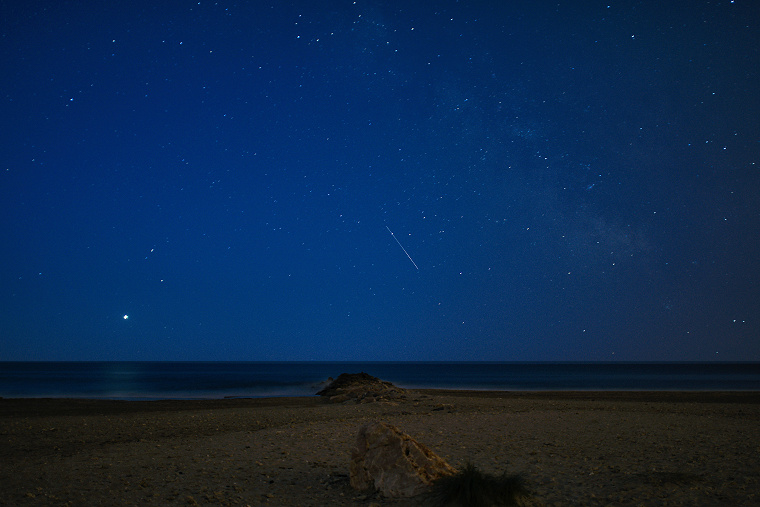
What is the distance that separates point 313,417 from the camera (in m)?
15.4

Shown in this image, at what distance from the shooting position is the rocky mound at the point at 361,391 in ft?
70.7

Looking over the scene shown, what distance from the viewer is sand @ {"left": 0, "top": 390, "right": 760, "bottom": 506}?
20.0 ft

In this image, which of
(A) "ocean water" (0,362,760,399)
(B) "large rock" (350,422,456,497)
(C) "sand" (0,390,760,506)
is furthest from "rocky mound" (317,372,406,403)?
A: (B) "large rock" (350,422,456,497)

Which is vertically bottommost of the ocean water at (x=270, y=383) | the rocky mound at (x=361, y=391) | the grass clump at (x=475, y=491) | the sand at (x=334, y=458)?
the ocean water at (x=270, y=383)

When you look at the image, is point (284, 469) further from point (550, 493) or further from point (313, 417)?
point (313, 417)

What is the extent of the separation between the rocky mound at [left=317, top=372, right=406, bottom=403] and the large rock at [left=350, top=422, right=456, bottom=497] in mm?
14152

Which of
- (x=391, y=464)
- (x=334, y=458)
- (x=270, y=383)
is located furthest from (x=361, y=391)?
(x=270, y=383)

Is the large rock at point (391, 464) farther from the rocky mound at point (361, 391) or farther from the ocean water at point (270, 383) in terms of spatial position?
the ocean water at point (270, 383)

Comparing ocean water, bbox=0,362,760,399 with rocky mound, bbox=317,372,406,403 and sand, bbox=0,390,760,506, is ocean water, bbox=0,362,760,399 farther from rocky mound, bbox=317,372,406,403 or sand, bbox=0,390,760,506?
sand, bbox=0,390,760,506

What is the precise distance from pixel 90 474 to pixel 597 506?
6975 mm

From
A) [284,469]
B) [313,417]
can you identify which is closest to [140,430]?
[313,417]

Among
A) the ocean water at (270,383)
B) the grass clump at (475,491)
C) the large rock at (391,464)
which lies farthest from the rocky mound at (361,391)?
the grass clump at (475,491)

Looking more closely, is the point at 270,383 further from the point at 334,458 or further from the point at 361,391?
the point at 334,458

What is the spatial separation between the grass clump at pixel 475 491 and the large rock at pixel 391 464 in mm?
314
